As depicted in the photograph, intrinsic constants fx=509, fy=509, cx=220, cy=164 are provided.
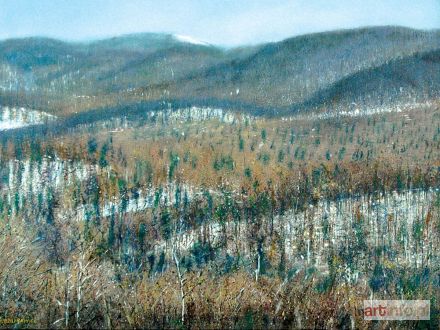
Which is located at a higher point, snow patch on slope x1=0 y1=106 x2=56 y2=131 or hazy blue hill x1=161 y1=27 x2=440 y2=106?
hazy blue hill x1=161 y1=27 x2=440 y2=106

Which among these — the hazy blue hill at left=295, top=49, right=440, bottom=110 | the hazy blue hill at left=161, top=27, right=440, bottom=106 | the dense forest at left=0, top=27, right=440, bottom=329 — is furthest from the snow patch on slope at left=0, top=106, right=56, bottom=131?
the hazy blue hill at left=295, top=49, right=440, bottom=110

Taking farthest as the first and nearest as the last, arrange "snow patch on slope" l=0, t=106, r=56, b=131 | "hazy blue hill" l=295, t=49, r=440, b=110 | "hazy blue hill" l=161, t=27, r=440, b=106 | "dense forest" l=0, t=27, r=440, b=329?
"hazy blue hill" l=295, t=49, r=440, b=110 < "hazy blue hill" l=161, t=27, r=440, b=106 < "snow patch on slope" l=0, t=106, r=56, b=131 < "dense forest" l=0, t=27, r=440, b=329

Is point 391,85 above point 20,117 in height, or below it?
above

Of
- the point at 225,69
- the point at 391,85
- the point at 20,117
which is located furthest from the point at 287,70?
the point at 391,85

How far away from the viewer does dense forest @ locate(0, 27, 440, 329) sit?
13828 mm

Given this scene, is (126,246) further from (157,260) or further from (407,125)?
(407,125)

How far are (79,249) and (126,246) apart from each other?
2092 millimetres

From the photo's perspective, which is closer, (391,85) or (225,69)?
(225,69)

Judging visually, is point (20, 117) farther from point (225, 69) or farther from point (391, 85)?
point (391, 85)

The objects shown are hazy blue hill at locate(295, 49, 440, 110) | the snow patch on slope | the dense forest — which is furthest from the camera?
hazy blue hill at locate(295, 49, 440, 110)

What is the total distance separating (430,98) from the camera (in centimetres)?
2827

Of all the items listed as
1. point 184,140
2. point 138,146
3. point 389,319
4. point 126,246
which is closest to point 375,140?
point 184,140

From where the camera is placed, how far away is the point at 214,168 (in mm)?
17500

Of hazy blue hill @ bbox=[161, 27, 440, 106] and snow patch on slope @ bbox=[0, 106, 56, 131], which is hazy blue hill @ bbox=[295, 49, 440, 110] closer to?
hazy blue hill @ bbox=[161, 27, 440, 106]
